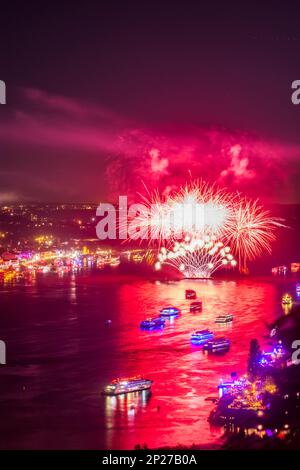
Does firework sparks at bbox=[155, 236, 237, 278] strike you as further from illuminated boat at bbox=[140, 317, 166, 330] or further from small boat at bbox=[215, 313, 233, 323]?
illuminated boat at bbox=[140, 317, 166, 330]

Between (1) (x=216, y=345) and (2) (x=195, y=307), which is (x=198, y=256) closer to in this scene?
(2) (x=195, y=307)

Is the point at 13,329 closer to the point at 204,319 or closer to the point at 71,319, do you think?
the point at 71,319

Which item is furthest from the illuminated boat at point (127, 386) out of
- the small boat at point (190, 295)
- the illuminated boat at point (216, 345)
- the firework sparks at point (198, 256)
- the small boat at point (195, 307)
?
the firework sparks at point (198, 256)

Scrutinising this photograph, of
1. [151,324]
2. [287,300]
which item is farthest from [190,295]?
[151,324]

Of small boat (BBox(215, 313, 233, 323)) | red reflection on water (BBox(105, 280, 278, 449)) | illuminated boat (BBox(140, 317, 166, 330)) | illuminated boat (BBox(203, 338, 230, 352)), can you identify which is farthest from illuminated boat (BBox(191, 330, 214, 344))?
small boat (BBox(215, 313, 233, 323))

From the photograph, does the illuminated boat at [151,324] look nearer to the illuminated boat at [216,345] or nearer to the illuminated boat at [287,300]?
the illuminated boat at [216,345]
